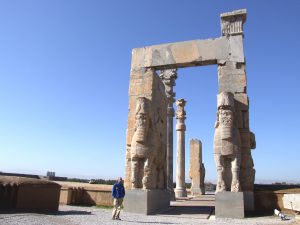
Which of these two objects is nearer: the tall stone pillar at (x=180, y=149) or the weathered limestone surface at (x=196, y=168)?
the tall stone pillar at (x=180, y=149)

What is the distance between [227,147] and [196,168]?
12897 mm

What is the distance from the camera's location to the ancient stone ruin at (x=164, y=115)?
28.8 ft

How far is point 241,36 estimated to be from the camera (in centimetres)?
1002

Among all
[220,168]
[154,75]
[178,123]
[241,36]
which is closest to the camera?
[220,168]

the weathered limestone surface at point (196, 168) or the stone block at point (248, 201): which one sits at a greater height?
the weathered limestone surface at point (196, 168)

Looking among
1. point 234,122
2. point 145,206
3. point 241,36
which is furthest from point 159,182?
point 241,36

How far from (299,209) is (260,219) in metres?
2.60

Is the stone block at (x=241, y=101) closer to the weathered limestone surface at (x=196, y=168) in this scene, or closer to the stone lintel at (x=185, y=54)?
the stone lintel at (x=185, y=54)

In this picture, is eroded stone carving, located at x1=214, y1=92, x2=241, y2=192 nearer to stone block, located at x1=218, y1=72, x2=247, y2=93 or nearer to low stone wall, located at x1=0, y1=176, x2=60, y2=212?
stone block, located at x1=218, y1=72, x2=247, y2=93

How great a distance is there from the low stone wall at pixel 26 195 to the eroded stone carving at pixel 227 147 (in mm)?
4606

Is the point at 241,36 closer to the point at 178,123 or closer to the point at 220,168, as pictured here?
A: the point at 220,168

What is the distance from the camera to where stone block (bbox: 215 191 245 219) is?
26.9 ft

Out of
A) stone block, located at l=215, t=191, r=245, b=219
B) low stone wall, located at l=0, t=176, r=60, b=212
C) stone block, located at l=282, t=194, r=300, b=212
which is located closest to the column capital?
stone block, located at l=215, t=191, r=245, b=219

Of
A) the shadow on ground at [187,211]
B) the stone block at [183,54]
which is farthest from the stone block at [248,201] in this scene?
the stone block at [183,54]
